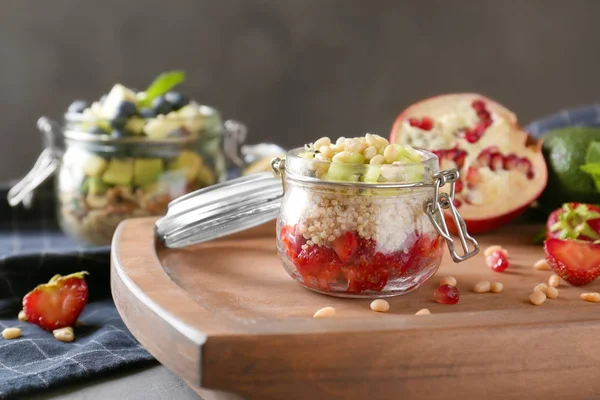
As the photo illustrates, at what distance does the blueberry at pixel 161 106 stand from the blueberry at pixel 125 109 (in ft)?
0.18

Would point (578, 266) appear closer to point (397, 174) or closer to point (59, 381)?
point (397, 174)

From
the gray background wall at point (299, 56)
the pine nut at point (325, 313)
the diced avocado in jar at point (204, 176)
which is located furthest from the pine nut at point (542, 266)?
the gray background wall at point (299, 56)

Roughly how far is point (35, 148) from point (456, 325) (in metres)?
2.41

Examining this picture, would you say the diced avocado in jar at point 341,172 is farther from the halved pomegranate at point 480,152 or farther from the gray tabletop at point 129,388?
the halved pomegranate at point 480,152

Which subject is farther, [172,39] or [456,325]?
[172,39]

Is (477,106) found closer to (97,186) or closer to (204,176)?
(204,176)

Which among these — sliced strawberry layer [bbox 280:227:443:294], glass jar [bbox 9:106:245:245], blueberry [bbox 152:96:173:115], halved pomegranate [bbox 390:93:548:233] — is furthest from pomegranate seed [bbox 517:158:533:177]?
blueberry [bbox 152:96:173:115]

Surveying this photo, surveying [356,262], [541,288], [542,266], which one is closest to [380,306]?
[356,262]

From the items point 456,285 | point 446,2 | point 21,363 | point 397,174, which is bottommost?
point 21,363

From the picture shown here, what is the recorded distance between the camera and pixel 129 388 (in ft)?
3.74

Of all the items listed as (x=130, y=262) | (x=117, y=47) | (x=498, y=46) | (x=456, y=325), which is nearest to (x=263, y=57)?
(x=117, y=47)

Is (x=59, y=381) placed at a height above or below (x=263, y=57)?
below

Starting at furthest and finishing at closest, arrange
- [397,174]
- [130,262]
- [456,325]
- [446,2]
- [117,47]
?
[446,2]
[117,47]
[130,262]
[397,174]
[456,325]

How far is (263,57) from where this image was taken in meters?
3.05
